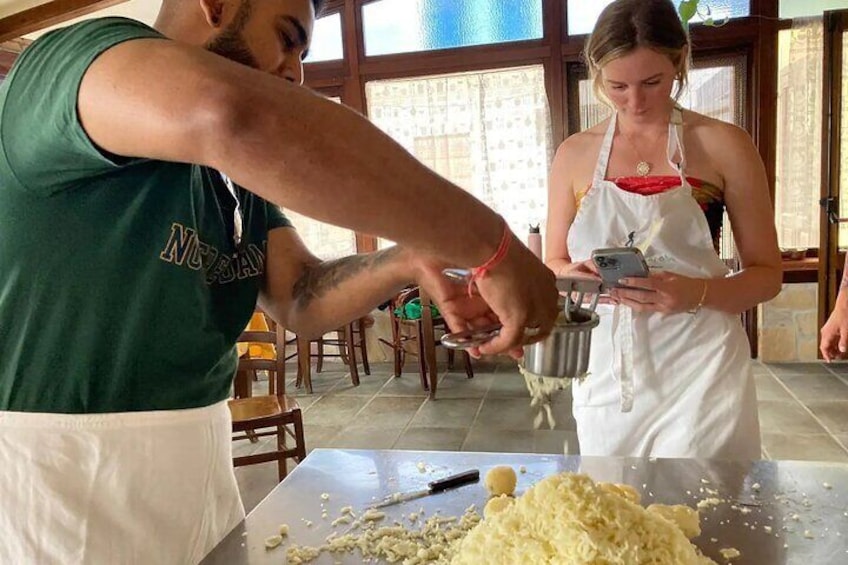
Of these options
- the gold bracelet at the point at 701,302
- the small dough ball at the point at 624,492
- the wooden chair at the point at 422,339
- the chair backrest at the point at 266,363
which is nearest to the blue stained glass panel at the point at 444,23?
the wooden chair at the point at 422,339

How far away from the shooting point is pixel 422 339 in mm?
4641

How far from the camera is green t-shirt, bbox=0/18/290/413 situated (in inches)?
29.8

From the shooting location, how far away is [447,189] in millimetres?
661

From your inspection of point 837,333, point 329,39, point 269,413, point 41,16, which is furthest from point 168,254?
point 329,39

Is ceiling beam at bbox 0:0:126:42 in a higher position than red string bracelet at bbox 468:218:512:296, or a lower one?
higher

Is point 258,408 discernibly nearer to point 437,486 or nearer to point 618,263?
point 437,486

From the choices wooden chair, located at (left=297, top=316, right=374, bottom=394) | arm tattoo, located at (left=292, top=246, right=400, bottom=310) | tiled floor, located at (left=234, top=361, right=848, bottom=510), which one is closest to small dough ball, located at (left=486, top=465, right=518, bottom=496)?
arm tattoo, located at (left=292, top=246, right=400, bottom=310)

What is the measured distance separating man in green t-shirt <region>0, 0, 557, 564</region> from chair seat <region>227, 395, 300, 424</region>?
1.68 metres

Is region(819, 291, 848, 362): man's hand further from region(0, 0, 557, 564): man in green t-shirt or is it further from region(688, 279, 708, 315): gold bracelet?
region(0, 0, 557, 564): man in green t-shirt

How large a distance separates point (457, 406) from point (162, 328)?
3.48 m

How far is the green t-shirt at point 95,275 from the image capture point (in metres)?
0.76

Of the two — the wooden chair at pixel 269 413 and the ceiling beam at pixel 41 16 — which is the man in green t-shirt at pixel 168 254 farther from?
the ceiling beam at pixel 41 16

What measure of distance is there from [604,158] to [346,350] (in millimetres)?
3924

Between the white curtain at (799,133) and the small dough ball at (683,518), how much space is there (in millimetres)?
4179
